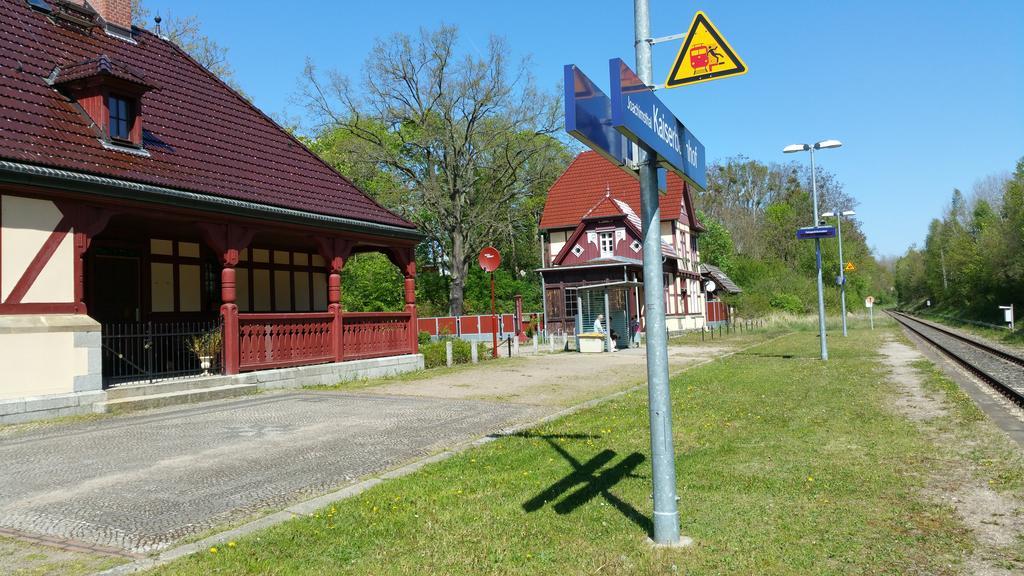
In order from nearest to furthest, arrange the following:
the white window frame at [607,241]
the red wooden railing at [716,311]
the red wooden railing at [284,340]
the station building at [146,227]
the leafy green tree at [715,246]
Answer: the station building at [146,227] < the red wooden railing at [284,340] < the white window frame at [607,241] < the red wooden railing at [716,311] < the leafy green tree at [715,246]

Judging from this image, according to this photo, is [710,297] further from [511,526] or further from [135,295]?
[511,526]

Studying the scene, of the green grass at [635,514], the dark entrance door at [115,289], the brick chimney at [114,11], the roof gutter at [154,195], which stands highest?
the brick chimney at [114,11]

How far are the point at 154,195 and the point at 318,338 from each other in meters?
4.85

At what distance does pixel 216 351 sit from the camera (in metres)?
14.3

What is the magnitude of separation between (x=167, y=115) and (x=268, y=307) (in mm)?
5232

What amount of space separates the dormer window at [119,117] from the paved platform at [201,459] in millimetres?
5482

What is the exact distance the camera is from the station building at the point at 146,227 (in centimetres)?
1115

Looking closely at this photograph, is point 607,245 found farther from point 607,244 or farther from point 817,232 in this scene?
point 817,232

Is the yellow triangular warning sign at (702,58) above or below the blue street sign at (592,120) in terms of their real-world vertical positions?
above

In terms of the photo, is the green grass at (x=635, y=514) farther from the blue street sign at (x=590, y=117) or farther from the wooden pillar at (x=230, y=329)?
the wooden pillar at (x=230, y=329)

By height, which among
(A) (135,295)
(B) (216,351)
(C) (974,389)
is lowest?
(C) (974,389)

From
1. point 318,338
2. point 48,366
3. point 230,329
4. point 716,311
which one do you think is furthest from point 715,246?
point 48,366

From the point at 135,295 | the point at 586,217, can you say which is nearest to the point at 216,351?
the point at 135,295

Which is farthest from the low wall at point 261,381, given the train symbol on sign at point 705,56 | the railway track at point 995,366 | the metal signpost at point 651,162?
the railway track at point 995,366
